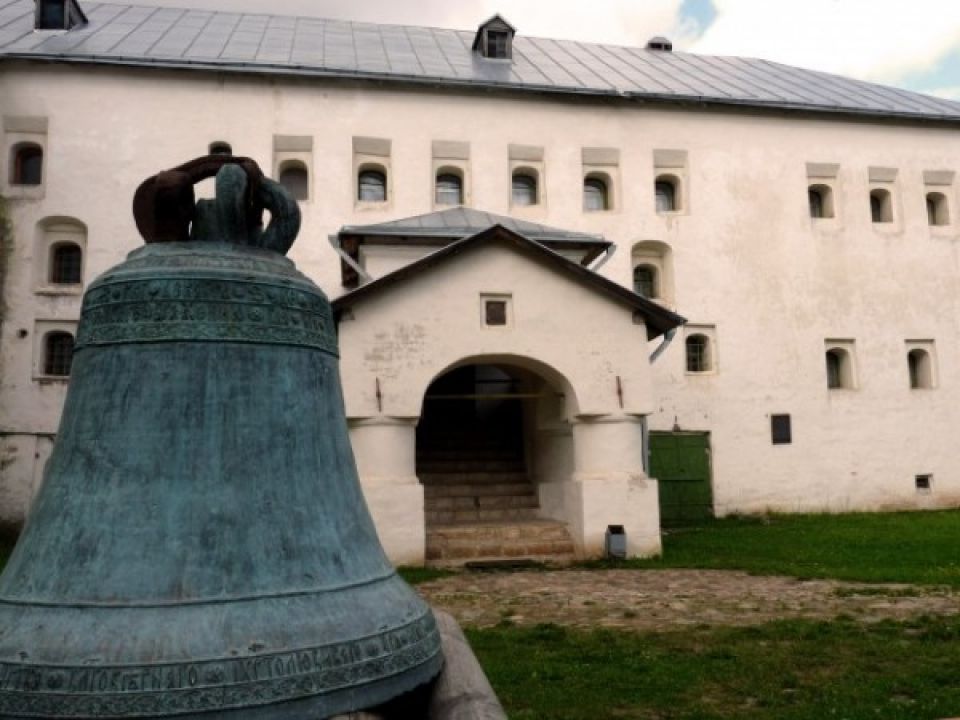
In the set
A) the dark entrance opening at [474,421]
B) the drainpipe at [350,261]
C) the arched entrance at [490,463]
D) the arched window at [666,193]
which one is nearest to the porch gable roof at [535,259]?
the arched entrance at [490,463]

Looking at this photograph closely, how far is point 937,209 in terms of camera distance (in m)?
21.1

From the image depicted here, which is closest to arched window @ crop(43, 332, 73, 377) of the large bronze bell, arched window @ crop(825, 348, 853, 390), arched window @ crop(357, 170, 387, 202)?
arched window @ crop(357, 170, 387, 202)

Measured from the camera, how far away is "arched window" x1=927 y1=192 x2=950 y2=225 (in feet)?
68.7

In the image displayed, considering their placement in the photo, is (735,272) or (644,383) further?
(735,272)

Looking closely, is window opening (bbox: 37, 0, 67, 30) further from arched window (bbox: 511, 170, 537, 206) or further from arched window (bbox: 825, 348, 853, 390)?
arched window (bbox: 825, 348, 853, 390)

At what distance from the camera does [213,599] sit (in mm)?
1931

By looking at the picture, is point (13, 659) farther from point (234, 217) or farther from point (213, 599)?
point (234, 217)

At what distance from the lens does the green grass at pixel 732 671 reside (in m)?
4.77

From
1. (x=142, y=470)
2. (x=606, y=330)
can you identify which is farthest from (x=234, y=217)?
(x=606, y=330)

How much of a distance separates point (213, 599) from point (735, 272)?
61.5 ft

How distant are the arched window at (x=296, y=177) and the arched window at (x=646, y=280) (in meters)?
7.98

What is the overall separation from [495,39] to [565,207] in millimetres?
5516

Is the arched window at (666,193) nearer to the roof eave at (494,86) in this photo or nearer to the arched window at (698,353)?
the roof eave at (494,86)

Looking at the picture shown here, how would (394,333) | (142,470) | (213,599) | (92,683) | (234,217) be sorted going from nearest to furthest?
(92,683)
(213,599)
(142,470)
(234,217)
(394,333)
